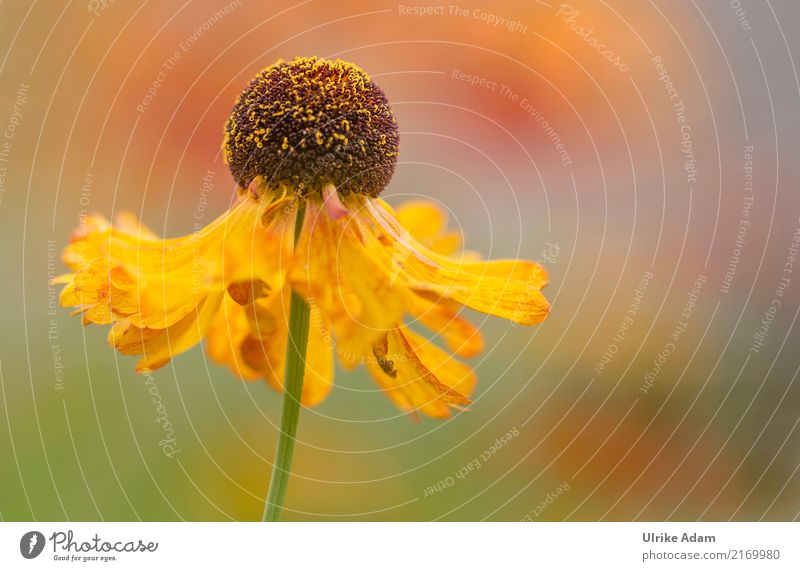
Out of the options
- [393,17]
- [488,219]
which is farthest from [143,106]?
[488,219]

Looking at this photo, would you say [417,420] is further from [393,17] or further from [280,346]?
[393,17]

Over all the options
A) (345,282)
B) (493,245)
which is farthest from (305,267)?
(493,245)

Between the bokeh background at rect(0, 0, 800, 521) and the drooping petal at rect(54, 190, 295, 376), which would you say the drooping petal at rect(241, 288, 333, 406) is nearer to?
the drooping petal at rect(54, 190, 295, 376)

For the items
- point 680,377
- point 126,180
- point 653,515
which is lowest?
point 653,515

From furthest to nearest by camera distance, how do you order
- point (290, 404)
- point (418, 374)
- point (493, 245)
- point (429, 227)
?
point (493, 245)
point (429, 227)
point (418, 374)
point (290, 404)

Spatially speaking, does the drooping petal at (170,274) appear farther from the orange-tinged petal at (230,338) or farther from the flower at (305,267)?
the orange-tinged petal at (230,338)

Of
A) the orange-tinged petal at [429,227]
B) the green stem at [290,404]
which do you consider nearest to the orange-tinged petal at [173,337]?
the green stem at [290,404]

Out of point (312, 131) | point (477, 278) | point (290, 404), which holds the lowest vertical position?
point (290, 404)

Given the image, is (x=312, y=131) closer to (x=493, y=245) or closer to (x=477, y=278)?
(x=477, y=278)
